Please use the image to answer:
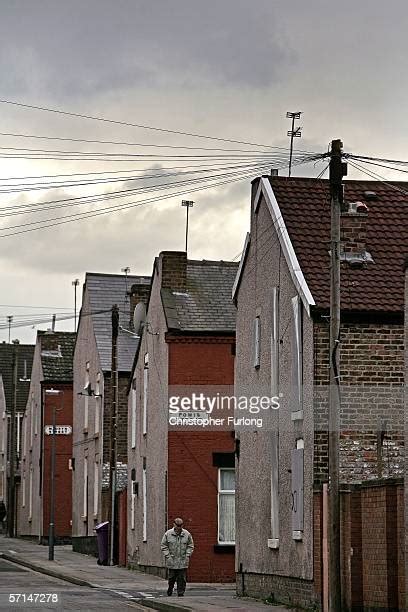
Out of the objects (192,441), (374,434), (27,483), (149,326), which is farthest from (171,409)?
(27,483)

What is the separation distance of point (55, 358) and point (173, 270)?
894 inches

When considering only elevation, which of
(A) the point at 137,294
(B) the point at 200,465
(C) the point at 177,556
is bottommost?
(C) the point at 177,556

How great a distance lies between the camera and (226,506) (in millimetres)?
34062

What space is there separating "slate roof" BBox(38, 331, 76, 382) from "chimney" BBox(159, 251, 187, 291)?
21176 millimetres

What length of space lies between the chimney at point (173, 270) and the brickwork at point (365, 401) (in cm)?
1319

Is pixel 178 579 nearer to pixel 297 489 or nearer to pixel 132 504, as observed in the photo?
pixel 297 489

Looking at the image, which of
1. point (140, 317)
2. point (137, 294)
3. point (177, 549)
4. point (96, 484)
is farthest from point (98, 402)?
point (177, 549)

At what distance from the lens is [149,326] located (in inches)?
1496

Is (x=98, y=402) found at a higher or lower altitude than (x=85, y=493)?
higher

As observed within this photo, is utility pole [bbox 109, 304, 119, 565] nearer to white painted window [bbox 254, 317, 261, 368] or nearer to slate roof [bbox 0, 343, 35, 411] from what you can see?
white painted window [bbox 254, 317, 261, 368]

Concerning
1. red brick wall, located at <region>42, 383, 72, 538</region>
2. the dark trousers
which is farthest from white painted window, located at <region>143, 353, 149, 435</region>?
red brick wall, located at <region>42, 383, 72, 538</region>

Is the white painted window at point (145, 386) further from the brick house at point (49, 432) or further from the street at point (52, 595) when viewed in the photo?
the brick house at point (49, 432)

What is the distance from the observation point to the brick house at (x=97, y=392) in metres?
45.0

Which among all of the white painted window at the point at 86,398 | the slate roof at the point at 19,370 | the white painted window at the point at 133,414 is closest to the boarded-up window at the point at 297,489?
the white painted window at the point at 133,414
